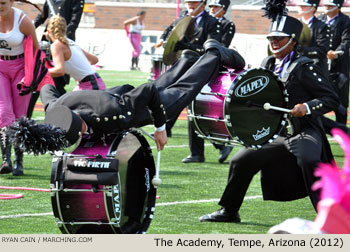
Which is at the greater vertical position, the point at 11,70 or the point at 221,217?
the point at 11,70

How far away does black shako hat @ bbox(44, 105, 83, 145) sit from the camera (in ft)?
13.1

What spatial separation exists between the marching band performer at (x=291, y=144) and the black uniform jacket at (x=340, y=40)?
5229 millimetres

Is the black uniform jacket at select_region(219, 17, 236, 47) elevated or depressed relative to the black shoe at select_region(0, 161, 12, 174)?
elevated

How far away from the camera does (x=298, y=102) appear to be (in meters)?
5.48

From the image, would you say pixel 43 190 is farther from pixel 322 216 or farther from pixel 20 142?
pixel 322 216

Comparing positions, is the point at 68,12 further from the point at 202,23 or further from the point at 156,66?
the point at 202,23

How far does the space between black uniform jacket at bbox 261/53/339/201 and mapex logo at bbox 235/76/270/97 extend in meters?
0.14

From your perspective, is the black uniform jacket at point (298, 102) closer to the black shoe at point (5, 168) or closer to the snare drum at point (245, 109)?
the snare drum at point (245, 109)

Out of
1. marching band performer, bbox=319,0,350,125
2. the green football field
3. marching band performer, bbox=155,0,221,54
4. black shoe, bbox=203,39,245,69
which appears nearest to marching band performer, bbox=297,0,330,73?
marching band performer, bbox=319,0,350,125

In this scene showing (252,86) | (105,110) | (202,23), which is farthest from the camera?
(202,23)

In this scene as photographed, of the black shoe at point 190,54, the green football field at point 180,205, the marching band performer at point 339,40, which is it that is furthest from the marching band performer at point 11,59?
the marching band performer at point 339,40

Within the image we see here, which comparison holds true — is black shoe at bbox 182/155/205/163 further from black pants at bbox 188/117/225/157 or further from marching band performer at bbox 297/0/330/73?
marching band performer at bbox 297/0/330/73

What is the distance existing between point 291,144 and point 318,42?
17.3 ft

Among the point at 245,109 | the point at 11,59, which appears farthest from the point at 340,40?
the point at 245,109
